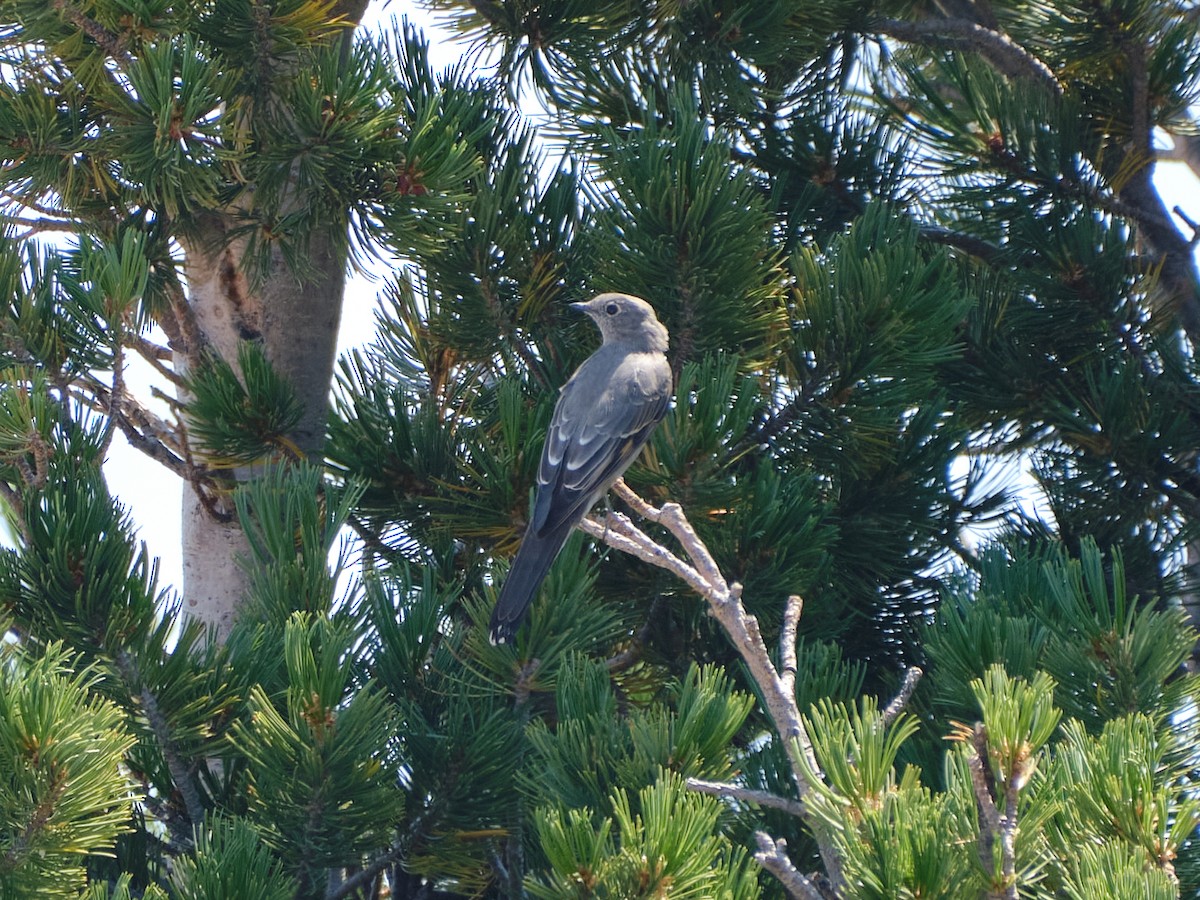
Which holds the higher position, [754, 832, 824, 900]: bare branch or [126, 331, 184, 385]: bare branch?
[126, 331, 184, 385]: bare branch

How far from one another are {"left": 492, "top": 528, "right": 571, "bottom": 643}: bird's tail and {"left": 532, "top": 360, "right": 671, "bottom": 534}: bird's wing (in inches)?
7.6

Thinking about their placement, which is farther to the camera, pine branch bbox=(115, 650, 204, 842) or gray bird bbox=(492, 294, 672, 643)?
gray bird bbox=(492, 294, 672, 643)

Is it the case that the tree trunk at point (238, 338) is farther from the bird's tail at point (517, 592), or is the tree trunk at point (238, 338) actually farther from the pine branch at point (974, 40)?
the pine branch at point (974, 40)

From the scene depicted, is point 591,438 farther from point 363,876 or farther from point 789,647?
point 789,647

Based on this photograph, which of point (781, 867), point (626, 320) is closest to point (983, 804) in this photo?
point (781, 867)

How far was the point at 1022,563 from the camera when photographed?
3.15 meters

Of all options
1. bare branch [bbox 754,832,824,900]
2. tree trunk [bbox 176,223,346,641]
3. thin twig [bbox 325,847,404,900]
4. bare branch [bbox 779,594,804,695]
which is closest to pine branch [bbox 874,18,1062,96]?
tree trunk [bbox 176,223,346,641]

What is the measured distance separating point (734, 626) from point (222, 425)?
1849 millimetres

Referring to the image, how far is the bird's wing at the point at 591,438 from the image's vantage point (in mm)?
3523

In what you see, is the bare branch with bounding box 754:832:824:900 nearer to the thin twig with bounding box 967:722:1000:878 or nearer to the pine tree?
the pine tree

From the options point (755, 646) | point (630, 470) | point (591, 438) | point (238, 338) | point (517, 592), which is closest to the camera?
point (755, 646)

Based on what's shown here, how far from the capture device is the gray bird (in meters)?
3.17

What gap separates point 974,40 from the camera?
459cm

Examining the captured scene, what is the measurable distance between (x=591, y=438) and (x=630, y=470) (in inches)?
15.7
